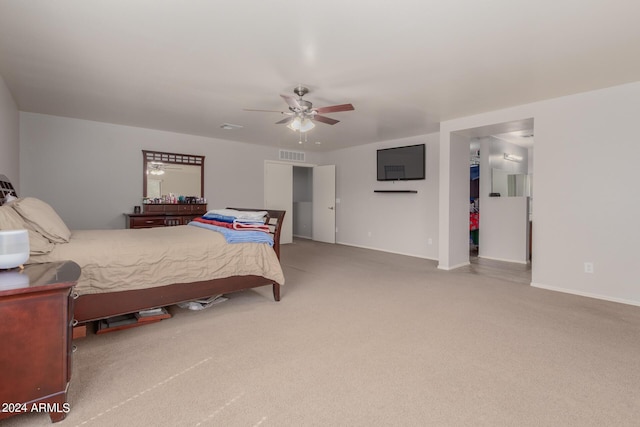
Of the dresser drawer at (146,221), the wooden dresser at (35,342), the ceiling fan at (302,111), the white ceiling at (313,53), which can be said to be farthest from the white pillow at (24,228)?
the dresser drawer at (146,221)

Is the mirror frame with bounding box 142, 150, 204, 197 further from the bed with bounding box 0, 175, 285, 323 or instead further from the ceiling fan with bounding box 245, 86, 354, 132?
the ceiling fan with bounding box 245, 86, 354, 132

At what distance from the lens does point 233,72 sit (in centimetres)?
315

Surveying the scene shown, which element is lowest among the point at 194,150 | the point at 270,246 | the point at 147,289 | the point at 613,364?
A: the point at 613,364

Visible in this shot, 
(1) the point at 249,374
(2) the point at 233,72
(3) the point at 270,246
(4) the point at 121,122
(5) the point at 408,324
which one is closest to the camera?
(1) the point at 249,374

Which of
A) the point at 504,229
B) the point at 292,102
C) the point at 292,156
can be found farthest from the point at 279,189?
the point at 504,229

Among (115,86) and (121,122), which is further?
(121,122)

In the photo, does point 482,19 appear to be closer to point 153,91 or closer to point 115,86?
point 153,91

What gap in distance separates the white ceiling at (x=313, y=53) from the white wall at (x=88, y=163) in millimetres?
579

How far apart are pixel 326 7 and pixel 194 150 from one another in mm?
4848

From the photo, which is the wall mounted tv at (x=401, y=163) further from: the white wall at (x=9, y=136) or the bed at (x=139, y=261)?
the white wall at (x=9, y=136)

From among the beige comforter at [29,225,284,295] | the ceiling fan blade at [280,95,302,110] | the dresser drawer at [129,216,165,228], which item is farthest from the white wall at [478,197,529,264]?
the dresser drawer at [129,216,165,228]

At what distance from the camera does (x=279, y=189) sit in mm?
7586

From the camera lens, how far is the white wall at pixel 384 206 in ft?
19.8

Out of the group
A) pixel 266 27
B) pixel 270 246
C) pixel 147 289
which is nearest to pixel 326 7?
pixel 266 27
